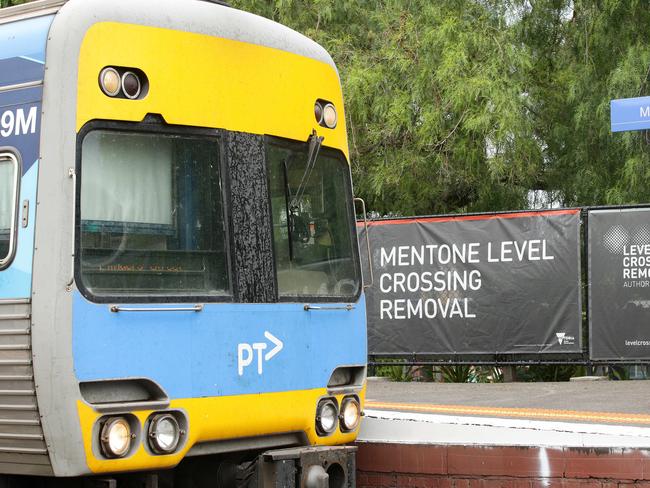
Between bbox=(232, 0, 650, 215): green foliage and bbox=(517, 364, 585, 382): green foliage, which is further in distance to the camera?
bbox=(232, 0, 650, 215): green foliage

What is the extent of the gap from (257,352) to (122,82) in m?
1.67

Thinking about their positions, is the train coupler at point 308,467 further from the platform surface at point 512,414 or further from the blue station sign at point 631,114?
the blue station sign at point 631,114

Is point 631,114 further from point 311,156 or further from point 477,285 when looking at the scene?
point 311,156

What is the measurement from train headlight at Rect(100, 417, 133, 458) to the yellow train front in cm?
2

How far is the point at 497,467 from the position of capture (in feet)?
26.3

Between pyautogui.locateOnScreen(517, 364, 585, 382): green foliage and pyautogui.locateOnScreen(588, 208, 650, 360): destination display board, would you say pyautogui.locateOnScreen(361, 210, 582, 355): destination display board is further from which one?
pyautogui.locateOnScreen(517, 364, 585, 382): green foliage

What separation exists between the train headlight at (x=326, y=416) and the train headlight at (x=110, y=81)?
2212 mm

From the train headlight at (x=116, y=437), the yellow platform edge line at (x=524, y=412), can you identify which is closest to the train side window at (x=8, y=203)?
the train headlight at (x=116, y=437)

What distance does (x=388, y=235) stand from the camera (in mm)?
15195

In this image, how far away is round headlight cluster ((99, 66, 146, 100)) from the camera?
261 inches

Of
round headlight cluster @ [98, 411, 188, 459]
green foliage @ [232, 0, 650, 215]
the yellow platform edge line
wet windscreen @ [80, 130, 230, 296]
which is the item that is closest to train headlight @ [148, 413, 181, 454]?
round headlight cluster @ [98, 411, 188, 459]

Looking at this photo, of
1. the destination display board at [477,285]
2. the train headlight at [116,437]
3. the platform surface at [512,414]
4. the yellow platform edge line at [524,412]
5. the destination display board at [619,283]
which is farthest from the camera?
the destination display board at [477,285]

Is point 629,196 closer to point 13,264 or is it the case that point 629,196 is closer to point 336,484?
point 336,484

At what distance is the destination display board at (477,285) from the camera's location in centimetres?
1405
